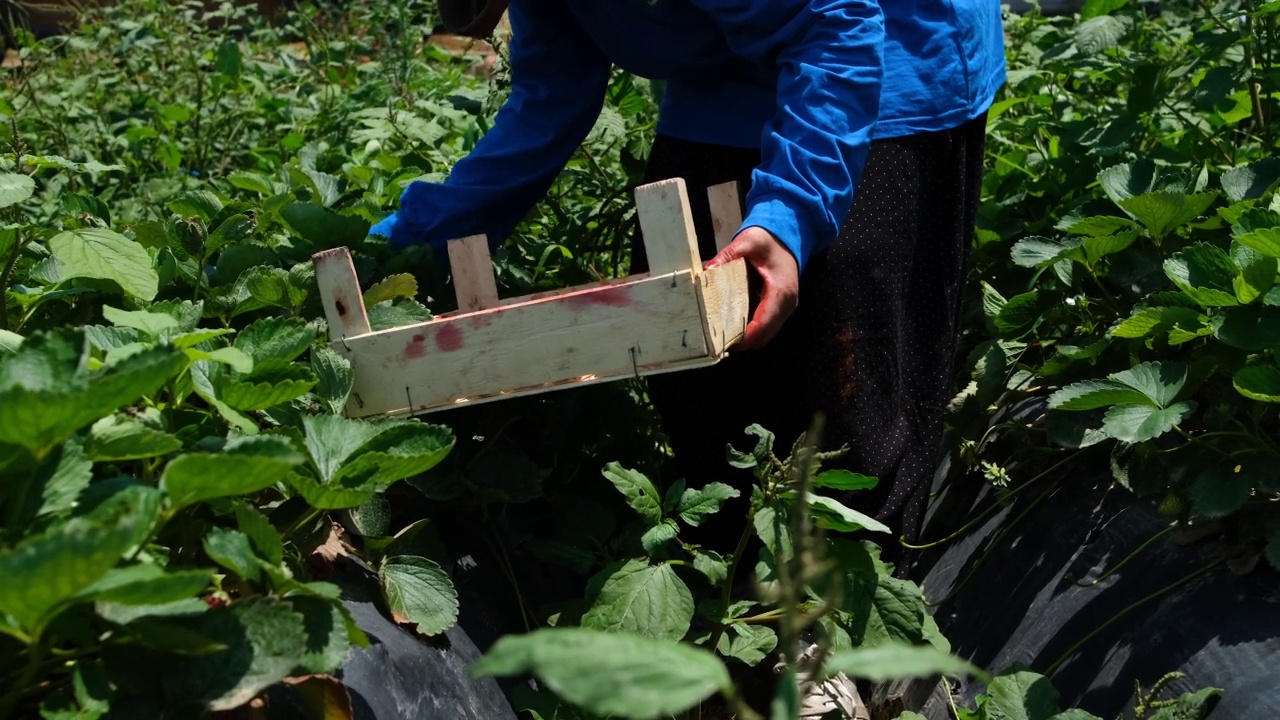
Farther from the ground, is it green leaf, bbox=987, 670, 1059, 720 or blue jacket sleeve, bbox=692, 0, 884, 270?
blue jacket sleeve, bbox=692, 0, 884, 270

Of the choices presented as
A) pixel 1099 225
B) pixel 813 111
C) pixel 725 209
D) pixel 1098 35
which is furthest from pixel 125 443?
pixel 1098 35

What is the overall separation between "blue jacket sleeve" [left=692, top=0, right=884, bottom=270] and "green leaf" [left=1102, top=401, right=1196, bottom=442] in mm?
451

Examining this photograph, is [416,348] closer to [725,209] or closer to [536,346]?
[536,346]

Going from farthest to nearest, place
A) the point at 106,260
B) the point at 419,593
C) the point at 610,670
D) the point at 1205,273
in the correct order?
the point at 1205,273 → the point at 106,260 → the point at 419,593 → the point at 610,670

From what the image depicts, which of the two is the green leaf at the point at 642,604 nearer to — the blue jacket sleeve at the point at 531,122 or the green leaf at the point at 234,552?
the green leaf at the point at 234,552

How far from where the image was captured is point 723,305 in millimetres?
1713

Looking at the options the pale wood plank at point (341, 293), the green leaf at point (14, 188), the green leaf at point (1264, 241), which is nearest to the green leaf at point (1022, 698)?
the green leaf at point (1264, 241)

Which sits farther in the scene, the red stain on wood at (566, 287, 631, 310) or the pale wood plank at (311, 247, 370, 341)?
the pale wood plank at (311, 247, 370, 341)

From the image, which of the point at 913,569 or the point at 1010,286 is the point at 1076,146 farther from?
the point at 913,569

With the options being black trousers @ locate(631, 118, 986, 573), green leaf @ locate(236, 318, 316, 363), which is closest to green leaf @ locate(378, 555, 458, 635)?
green leaf @ locate(236, 318, 316, 363)

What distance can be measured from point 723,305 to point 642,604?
0.37 meters

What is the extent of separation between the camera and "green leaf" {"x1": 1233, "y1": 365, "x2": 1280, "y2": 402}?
1.77m

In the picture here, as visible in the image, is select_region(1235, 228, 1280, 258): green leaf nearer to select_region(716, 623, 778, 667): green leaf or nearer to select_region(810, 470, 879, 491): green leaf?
select_region(810, 470, 879, 491): green leaf

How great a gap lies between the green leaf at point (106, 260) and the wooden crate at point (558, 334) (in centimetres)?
21
